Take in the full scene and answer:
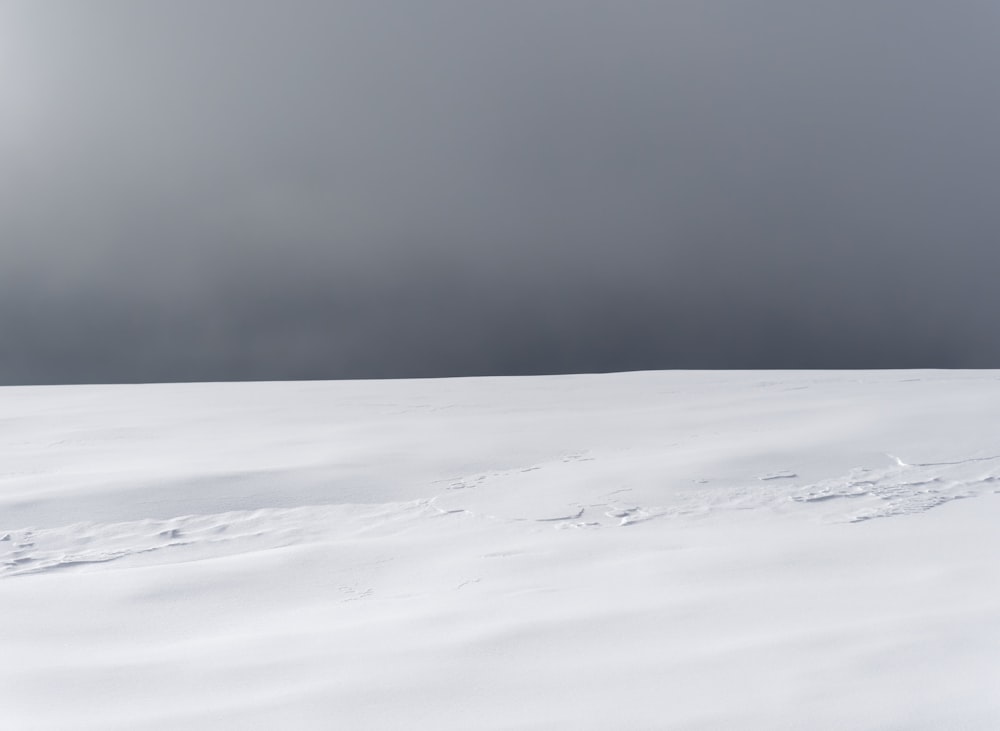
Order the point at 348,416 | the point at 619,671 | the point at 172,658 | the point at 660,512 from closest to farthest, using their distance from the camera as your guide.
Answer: the point at 619,671 < the point at 172,658 < the point at 660,512 < the point at 348,416

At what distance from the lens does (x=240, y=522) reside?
2.79 meters

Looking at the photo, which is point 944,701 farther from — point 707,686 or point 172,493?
point 172,493

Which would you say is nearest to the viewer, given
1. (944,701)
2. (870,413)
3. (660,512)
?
(944,701)

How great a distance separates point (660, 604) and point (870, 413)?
9.01 ft

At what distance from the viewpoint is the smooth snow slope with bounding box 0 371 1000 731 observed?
4.71 feet

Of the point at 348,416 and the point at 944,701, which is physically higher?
the point at 348,416

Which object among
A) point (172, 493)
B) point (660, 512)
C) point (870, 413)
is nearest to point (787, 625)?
point (660, 512)

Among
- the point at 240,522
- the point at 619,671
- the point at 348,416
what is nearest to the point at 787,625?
the point at 619,671

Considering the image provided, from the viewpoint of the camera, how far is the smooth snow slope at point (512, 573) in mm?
1435

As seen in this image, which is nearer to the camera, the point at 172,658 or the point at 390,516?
the point at 172,658

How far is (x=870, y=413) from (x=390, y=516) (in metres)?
2.57

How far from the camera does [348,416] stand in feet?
16.0

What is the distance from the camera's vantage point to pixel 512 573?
7.08 ft

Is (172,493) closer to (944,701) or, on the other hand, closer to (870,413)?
(944,701)
